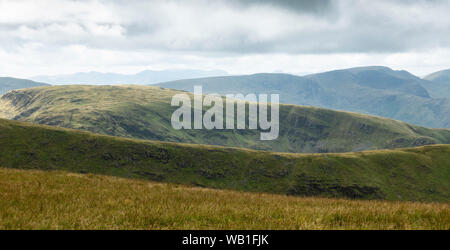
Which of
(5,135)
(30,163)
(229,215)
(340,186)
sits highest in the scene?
(229,215)

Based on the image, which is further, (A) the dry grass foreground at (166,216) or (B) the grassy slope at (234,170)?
(B) the grassy slope at (234,170)

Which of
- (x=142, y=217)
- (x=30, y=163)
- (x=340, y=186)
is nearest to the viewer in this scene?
(x=142, y=217)

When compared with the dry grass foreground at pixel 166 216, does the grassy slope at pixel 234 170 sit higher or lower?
lower

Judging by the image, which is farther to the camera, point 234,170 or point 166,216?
point 234,170

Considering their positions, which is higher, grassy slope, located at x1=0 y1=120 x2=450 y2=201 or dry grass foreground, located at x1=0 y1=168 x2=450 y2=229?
dry grass foreground, located at x1=0 y1=168 x2=450 y2=229

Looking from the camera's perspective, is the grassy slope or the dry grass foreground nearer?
the dry grass foreground

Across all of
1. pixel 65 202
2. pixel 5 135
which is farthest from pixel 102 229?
pixel 5 135

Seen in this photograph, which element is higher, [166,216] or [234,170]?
[166,216]

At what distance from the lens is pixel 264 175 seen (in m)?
189
